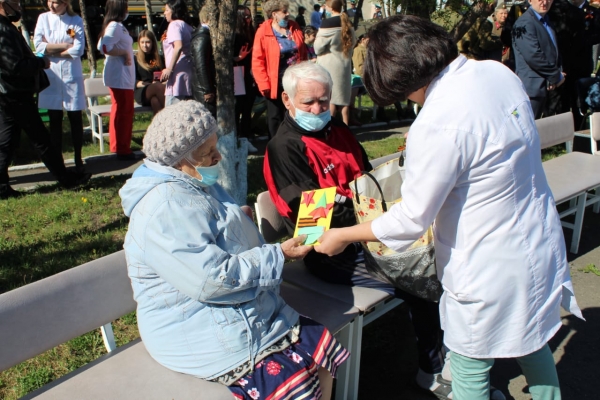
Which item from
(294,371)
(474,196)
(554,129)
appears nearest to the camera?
(474,196)

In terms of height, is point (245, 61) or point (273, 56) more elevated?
point (273, 56)

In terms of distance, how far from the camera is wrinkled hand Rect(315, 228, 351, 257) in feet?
7.50

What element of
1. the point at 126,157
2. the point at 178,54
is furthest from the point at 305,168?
the point at 126,157

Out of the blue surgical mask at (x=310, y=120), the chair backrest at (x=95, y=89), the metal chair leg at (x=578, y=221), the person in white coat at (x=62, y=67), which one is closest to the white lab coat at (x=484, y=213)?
the blue surgical mask at (x=310, y=120)

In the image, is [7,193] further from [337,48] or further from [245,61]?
[337,48]

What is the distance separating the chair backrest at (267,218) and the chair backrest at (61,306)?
906mm

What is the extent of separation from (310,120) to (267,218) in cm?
58

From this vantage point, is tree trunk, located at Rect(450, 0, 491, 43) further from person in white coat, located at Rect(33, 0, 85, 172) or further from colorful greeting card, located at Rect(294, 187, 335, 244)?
colorful greeting card, located at Rect(294, 187, 335, 244)

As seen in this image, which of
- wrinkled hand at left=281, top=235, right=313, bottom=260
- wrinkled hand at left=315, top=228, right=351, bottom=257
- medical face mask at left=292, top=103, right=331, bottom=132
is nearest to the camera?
wrinkled hand at left=315, top=228, right=351, bottom=257

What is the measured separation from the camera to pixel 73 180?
5840 millimetres

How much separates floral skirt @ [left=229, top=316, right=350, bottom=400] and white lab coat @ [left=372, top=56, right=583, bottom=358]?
483mm

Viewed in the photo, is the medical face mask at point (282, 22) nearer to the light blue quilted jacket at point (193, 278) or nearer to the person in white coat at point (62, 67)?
the person in white coat at point (62, 67)

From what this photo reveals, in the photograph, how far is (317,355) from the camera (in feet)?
7.40

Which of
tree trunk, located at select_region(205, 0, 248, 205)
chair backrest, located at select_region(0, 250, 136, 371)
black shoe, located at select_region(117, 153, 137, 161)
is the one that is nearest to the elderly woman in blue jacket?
chair backrest, located at select_region(0, 250, 136, 371)
